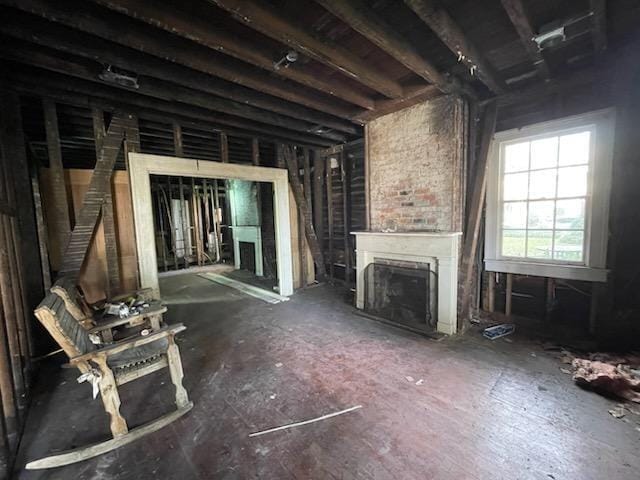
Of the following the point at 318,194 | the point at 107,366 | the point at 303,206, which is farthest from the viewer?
the point at 318,194

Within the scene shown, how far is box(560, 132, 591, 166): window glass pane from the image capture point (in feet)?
8.79

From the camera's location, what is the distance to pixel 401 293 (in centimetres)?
354

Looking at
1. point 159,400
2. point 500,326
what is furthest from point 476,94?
point 159,400

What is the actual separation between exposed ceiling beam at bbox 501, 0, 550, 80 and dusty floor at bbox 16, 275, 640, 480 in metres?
2.78

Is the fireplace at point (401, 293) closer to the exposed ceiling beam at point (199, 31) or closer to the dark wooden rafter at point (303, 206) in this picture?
the dark wooden rafter at point (303, 206)

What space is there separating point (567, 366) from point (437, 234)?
1.62 meters

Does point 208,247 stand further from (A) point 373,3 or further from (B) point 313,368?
(A) point 373,3

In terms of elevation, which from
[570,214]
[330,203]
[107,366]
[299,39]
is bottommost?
[107,366]

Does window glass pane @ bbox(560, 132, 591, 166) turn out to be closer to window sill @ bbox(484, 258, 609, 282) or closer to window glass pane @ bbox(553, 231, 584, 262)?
window glass pane @ bbox(553, 231, 584, 262)

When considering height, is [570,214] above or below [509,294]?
above

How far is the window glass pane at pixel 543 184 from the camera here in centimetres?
287

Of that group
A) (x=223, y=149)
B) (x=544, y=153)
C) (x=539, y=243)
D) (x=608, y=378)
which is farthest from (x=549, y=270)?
(x=223, y=149)

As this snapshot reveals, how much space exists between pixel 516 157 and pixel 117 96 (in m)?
4.54

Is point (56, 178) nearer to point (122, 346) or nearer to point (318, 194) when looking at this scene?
point (122, 346)
